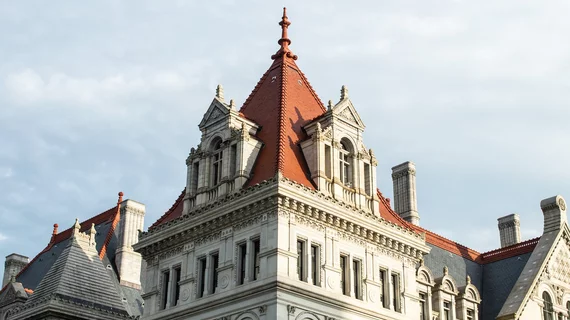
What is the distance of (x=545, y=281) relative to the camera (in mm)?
52562

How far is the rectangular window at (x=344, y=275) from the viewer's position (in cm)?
4206

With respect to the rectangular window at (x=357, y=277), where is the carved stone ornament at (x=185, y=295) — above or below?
below

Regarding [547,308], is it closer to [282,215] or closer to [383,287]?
[383,287]

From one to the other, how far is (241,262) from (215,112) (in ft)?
29.2

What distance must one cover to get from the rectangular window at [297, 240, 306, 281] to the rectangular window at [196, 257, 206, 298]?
4964mm

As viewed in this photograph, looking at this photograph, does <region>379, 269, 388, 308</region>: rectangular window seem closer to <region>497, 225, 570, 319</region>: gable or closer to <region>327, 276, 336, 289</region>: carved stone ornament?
<region>327, 276, 336, 289</region>: carved stone ornament

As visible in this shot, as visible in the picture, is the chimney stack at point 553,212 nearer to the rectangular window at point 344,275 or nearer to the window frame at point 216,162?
the rectangular window at point 344,275

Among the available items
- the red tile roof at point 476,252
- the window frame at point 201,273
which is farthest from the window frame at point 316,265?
the red tile roof at point 476,252

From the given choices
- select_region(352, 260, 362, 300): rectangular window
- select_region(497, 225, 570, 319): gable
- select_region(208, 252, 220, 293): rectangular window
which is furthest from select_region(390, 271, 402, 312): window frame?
select_region(208, 252, 220, 293): rectangular window

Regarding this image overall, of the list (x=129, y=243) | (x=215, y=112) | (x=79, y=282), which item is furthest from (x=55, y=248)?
(x=215, y=112)

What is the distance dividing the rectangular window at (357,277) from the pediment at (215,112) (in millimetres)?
9913

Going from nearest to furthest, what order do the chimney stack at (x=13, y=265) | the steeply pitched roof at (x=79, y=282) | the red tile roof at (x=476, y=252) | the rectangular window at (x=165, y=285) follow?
the rectangular window at (x=165, y=285)
the steeply pitched roof at (x=79, y=282)
the red tile roof at (x=476, y=252)
the chimney stack at (x=13, y=265)

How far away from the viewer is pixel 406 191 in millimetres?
58812

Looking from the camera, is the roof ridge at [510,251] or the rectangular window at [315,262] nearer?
the rectangular window at [315,262]
